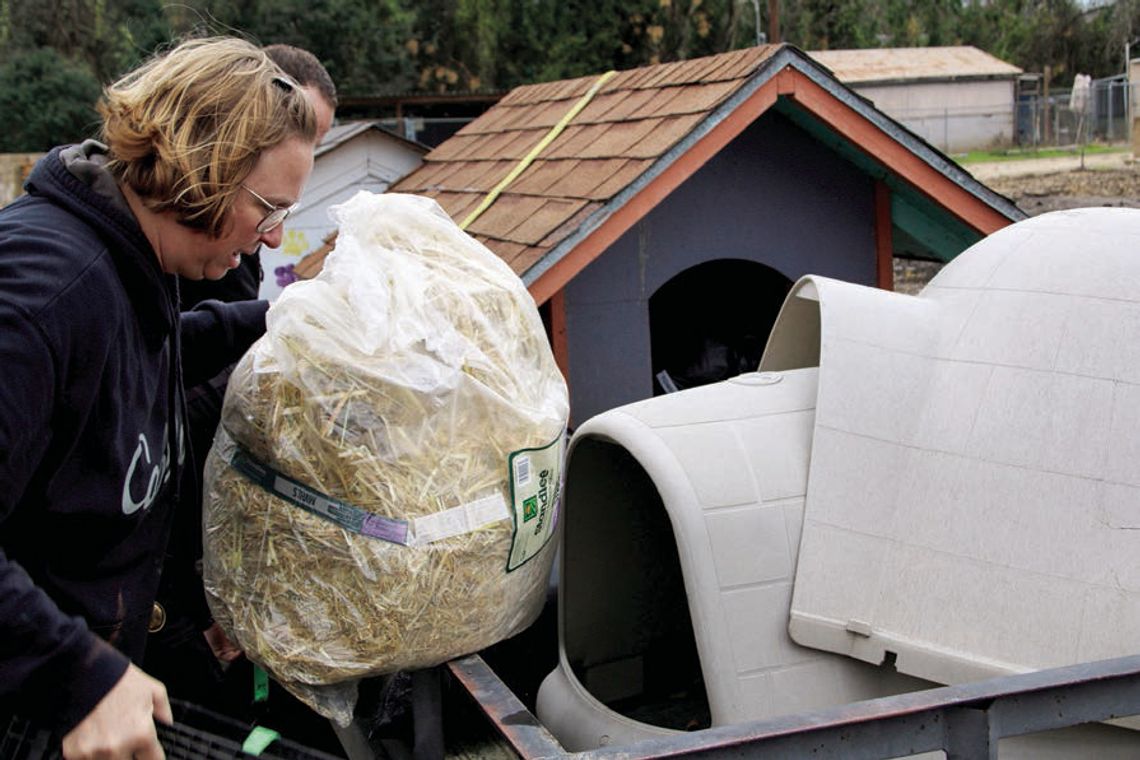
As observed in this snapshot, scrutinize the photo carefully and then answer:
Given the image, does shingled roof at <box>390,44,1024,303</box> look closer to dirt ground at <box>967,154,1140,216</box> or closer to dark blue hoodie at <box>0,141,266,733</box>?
dark blue hoodie at <box>0,141,266,733</box>

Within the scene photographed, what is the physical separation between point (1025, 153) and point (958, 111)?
4093 millimetres

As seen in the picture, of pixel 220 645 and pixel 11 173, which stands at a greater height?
pixel 220 645

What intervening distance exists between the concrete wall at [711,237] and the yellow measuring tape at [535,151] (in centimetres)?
57

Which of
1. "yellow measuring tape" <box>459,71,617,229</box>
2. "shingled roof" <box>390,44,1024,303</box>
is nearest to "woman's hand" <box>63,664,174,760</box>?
"shingled roof" <box>390,44,1024,303</box>

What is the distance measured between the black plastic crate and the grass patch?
106 ft

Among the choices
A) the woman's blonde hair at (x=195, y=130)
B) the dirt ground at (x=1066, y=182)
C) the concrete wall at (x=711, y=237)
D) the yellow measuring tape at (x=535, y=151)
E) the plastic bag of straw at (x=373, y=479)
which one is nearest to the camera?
the woman's blonde hair at (x=195, y=130)

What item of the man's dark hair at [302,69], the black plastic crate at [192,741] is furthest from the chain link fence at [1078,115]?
the black plastic crate at [192,741]

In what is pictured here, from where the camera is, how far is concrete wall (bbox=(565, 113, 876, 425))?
5125 mm

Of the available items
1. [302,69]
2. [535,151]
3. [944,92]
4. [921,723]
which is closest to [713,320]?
[535,151]

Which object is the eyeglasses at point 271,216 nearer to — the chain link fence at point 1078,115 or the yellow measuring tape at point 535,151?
the yellow measuring tape at point 535,151

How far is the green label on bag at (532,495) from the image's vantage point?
2186 mm

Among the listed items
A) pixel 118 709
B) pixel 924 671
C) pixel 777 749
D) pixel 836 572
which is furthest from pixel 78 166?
pixel 924 671

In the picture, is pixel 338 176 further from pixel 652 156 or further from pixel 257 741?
pixel 257 741

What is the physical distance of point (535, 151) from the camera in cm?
555
